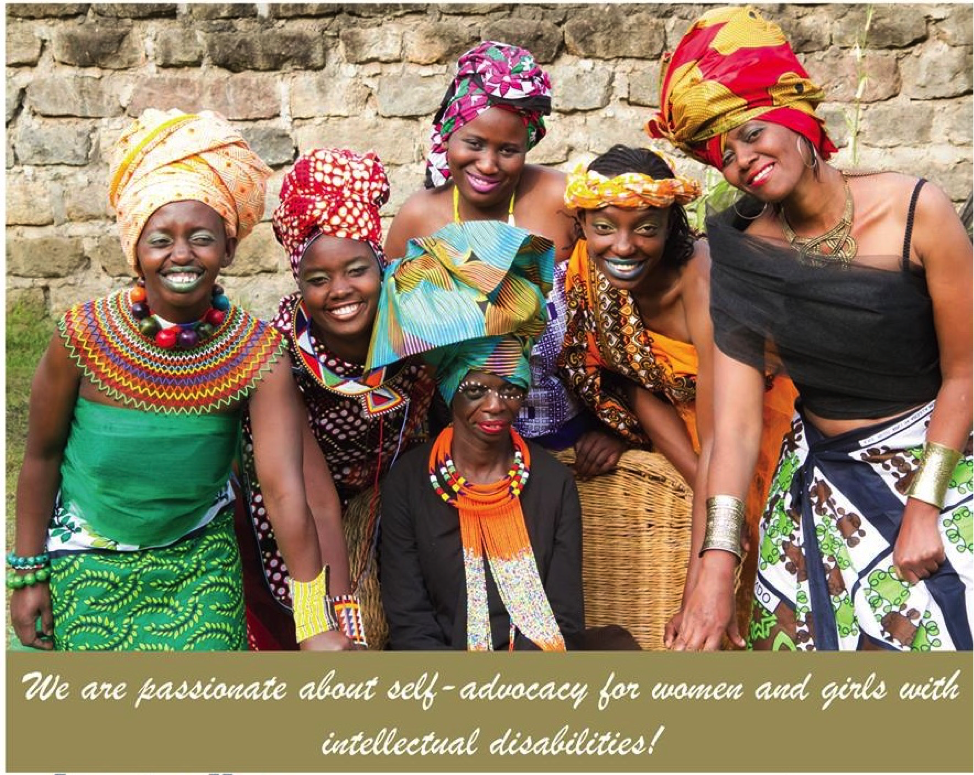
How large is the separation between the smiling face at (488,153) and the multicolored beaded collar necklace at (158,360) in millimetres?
1054

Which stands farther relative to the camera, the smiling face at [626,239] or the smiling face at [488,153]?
the smiling face at [488,153]

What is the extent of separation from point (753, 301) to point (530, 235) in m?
0.71

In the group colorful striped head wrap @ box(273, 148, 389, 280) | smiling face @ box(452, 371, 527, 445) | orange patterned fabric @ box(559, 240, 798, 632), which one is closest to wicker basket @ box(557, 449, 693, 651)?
orange patterned fabric @ box(559, 240, 798, 632)

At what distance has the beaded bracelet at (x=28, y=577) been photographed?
3049mm

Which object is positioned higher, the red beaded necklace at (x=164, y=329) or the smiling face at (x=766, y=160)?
the smiling face at (x=766, y=160)

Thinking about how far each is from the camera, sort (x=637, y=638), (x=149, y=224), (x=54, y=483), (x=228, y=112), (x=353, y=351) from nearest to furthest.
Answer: (x=149, y=224), (x=54, y=483), (x=353, y=351), (x=637, y=638), (x=228, y=112)

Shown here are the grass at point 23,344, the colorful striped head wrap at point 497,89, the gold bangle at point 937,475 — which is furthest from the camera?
the grass at point 23,344

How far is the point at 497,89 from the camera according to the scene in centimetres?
374

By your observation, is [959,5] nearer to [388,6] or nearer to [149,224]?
[388,6]

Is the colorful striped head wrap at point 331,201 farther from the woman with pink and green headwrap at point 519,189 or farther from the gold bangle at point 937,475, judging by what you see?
the gold bangle at point 937,475

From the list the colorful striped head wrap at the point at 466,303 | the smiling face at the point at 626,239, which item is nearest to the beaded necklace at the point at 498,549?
the colorful striped head wrap at the point at 466,303

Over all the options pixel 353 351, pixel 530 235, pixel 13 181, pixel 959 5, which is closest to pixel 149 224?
pixel 353 351

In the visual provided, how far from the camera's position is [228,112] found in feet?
19.9

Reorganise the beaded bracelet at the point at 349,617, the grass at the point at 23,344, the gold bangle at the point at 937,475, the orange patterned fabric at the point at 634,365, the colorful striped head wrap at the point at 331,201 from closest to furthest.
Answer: the gold bangle at the point at 937,475, the beaded bracelet at the point at 349,617, the colorful striped head wrap at the point at 331,201, the orange patterned fabric at the point at 634,365, the grass at the point at 23,344
